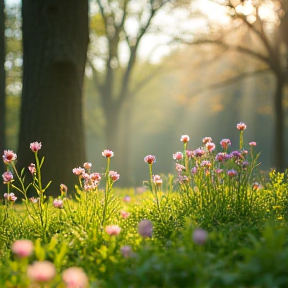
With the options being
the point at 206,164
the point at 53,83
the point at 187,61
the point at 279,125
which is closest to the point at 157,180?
the point at 206,164

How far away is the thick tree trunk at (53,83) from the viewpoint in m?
6.37

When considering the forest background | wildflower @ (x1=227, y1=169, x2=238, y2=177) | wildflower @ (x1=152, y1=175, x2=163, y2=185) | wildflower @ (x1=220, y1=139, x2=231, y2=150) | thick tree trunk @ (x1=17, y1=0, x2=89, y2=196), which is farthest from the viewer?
the forest background

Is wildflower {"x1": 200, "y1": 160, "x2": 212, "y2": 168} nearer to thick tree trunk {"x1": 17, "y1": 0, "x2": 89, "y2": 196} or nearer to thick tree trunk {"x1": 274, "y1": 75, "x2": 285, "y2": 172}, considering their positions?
thick tree trunk {"x1": 17, "y1": 0, "x2": 89, "y2": 196}

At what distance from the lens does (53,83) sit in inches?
253

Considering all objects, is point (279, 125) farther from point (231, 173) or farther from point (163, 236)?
point (163, 236)

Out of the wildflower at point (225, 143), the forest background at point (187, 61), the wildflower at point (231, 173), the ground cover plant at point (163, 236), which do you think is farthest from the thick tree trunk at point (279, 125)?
the wildflower at point (231, 173)

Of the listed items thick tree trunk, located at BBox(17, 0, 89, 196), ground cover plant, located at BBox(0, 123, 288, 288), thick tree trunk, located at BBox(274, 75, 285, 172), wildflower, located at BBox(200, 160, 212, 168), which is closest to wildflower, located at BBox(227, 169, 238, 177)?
ground cover plant, located at BBox(0, 123, 288, 288)

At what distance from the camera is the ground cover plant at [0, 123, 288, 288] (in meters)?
2.18

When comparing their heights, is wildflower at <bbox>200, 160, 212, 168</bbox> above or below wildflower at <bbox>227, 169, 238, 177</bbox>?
above

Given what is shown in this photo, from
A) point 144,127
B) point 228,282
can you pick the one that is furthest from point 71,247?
point 144,127

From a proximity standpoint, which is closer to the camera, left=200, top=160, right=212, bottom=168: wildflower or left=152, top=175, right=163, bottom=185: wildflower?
left=152, top=175, right=163, bottom=185: wildflower

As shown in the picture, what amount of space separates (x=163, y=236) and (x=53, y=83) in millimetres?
3470

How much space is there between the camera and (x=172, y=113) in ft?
128

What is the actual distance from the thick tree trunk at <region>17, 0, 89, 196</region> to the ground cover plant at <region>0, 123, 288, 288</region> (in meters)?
2.02
